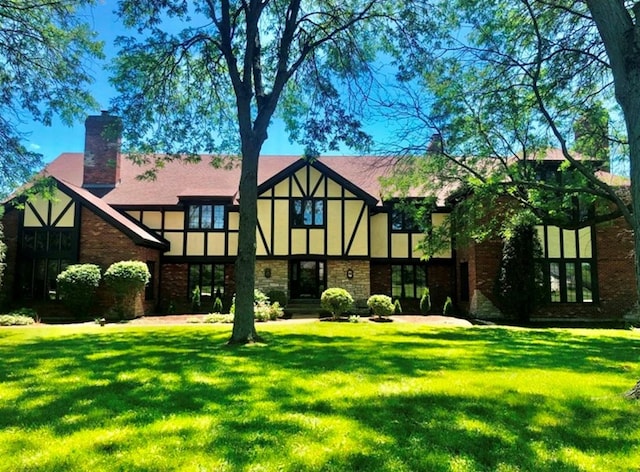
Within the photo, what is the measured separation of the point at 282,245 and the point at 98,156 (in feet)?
35.2

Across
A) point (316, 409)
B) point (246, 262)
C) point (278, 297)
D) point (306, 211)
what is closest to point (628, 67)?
point (316, 409)

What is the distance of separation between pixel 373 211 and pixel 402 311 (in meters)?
4.96

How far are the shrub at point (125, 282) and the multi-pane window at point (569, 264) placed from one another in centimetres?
1614

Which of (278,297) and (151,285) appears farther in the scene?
(151,285)

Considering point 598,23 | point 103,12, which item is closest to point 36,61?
point 103,12

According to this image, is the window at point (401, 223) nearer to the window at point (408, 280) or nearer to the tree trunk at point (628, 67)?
the window at point (408, 280)

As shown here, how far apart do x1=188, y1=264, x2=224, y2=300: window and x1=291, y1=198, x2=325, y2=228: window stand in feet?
14.7

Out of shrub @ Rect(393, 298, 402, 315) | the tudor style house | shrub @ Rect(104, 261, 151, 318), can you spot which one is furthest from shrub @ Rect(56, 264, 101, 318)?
shrub @ Rect(393, 298, 402, 315)

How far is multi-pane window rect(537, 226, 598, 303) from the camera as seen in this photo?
18719 millimetres

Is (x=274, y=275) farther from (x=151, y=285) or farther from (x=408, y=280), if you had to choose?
(x=408, y=280)

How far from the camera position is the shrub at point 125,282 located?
16719 millimetres

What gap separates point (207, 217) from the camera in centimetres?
2155

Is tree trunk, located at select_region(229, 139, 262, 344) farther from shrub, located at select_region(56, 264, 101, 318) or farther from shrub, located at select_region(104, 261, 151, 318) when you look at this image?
shrub, located at select_region(56, 264, 101, 318)

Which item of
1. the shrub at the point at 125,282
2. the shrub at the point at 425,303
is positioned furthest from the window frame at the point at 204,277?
the shrub at the point at 425,303
